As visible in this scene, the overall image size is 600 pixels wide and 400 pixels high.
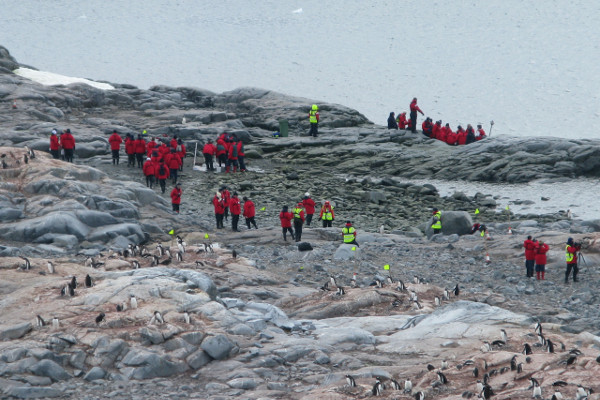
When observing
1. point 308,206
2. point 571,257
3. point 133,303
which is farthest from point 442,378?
point 308,206

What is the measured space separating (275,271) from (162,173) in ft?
37.6

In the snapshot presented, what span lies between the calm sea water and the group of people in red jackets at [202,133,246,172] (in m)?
20.1

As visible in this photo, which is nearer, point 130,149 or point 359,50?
point 130,149

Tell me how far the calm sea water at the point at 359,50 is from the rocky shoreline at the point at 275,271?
15627mm

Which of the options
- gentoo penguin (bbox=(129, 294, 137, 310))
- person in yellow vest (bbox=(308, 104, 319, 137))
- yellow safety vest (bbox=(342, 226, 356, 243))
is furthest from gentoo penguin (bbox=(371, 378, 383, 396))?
person in yellow vest (bbox=(308, 104, 319, 137))

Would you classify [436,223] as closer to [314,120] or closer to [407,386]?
[314,120]

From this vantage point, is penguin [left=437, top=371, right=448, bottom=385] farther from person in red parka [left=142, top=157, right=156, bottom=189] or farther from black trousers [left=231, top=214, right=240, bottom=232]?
person in red parka [left=142, top=157, right=156, bottom=189]

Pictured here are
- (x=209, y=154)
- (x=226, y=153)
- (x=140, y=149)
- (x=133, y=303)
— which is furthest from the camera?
(x=226, y=153)

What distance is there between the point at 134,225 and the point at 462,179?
59.7 feet

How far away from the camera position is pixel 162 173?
34094 millimetres

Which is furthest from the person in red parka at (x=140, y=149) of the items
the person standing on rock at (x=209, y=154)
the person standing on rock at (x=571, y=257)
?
the person standing on rock at (x=571, y=257)

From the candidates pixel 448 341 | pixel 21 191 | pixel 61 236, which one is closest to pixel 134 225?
pixel 61 236

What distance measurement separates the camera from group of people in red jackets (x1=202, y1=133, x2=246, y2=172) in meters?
39.0

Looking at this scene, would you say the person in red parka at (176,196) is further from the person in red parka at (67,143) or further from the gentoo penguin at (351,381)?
the gentoo penguin at (351,381)
